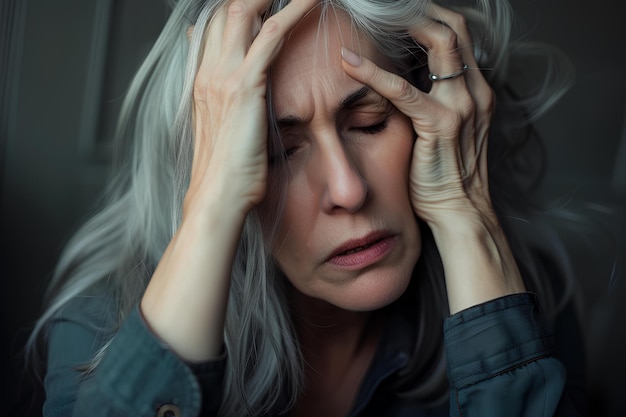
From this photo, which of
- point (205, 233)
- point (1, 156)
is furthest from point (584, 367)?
point (1, 156)

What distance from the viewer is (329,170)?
103 cm

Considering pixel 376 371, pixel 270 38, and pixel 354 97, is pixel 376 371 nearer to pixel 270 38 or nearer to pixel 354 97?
pixel 354 97

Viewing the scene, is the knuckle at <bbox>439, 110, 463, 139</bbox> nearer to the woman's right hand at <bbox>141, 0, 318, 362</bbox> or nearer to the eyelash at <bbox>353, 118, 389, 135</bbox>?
the eyelash at <bbox>353, 118, 389, 135</bbox>

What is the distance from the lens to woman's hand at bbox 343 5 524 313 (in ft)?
3.70

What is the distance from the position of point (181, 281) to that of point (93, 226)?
612 mm

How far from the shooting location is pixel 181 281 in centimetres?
95

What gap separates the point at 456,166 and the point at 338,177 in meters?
0.31

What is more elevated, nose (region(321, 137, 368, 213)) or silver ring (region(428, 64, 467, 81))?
silver ring (region(428, 64, 467, 81))

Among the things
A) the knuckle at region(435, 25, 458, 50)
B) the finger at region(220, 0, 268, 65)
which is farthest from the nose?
the knuckle at region(435, 25, 458, 50)

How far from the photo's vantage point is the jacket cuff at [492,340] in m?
1.03

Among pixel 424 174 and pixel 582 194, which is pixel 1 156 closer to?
pixel 424 174

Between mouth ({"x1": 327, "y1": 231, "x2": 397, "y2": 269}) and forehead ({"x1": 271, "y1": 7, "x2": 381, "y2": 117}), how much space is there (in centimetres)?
24

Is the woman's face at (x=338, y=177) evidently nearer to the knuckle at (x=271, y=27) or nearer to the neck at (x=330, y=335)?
the knuckle at (x=271, y=27)

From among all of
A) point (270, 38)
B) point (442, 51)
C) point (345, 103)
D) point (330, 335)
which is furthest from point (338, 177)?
point (330, 335)
